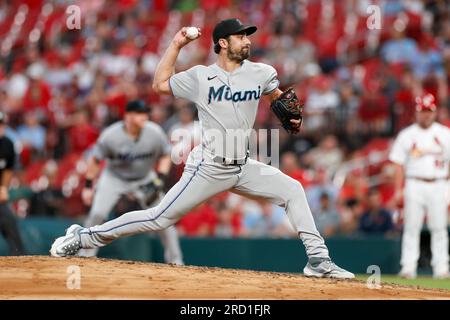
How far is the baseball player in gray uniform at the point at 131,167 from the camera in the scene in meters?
11.4

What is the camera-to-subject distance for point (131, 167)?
11.6 meters

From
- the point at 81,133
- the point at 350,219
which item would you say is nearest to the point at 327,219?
the point at 350,219

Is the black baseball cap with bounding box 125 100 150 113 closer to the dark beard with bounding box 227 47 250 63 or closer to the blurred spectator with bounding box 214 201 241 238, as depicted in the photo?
the blurred spectator with bounding box 214 201 241 238

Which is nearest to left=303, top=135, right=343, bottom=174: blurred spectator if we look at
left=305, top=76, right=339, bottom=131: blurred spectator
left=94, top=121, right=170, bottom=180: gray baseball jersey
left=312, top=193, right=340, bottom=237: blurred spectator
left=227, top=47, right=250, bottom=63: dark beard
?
left=305, top=76, right=339, bottom=131: blurred spectator

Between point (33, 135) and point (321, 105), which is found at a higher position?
point (321, 105)

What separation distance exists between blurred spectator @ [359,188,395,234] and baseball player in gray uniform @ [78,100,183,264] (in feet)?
10.0

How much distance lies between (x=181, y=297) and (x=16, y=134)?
11007mm

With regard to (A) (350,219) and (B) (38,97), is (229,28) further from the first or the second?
(B) (38,97)

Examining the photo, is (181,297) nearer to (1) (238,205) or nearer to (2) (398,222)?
(2) (398,222)

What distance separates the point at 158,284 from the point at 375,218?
21.7 feet

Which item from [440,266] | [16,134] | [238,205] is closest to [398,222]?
[440,266]

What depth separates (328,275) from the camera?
784cm

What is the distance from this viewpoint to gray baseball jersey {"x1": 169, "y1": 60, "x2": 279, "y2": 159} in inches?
300

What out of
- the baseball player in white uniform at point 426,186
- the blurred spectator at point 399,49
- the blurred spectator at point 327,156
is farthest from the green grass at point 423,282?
the blurred spectator at point 399,49
